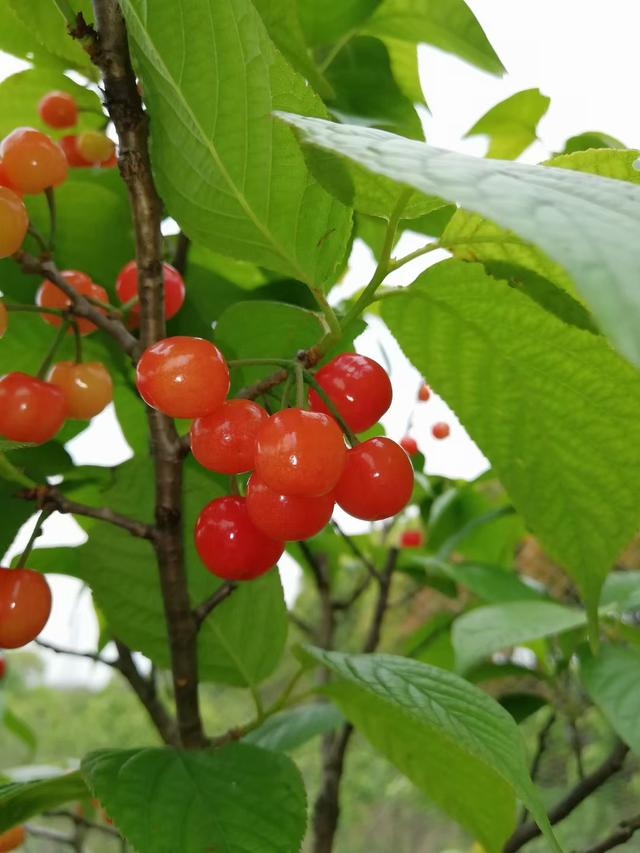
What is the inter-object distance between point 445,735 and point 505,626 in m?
0.31

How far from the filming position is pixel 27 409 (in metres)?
0.46

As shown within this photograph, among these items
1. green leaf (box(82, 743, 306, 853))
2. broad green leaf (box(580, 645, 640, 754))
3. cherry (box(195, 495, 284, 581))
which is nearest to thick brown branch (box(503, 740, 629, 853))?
broad green leaf (box(580, 645, 640, 754))

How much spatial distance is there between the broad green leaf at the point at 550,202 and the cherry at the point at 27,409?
262 millimetres

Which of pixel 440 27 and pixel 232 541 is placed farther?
pixel 440 27

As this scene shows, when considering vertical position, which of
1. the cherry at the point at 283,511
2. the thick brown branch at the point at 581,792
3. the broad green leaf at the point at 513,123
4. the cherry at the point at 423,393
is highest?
the broad green leaf at the point at 513,123

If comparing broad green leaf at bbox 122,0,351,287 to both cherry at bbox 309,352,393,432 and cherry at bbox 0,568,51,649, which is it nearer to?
cherry at bbox 309,352,393,432

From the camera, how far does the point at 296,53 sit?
0.49 m

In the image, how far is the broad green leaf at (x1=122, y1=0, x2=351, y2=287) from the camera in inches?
12.9

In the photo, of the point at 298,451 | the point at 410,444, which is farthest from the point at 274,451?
the point at 410,444

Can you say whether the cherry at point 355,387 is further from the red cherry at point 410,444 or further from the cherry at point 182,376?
the red cherry at point 410,444

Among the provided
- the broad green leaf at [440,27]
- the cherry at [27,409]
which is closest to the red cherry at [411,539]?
the broad green leaf at [440,27]

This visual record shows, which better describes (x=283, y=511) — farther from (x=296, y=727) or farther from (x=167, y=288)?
(x=296, y=727)

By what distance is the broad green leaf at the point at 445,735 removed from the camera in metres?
0.41

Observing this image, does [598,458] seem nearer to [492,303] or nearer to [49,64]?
[492,303]
